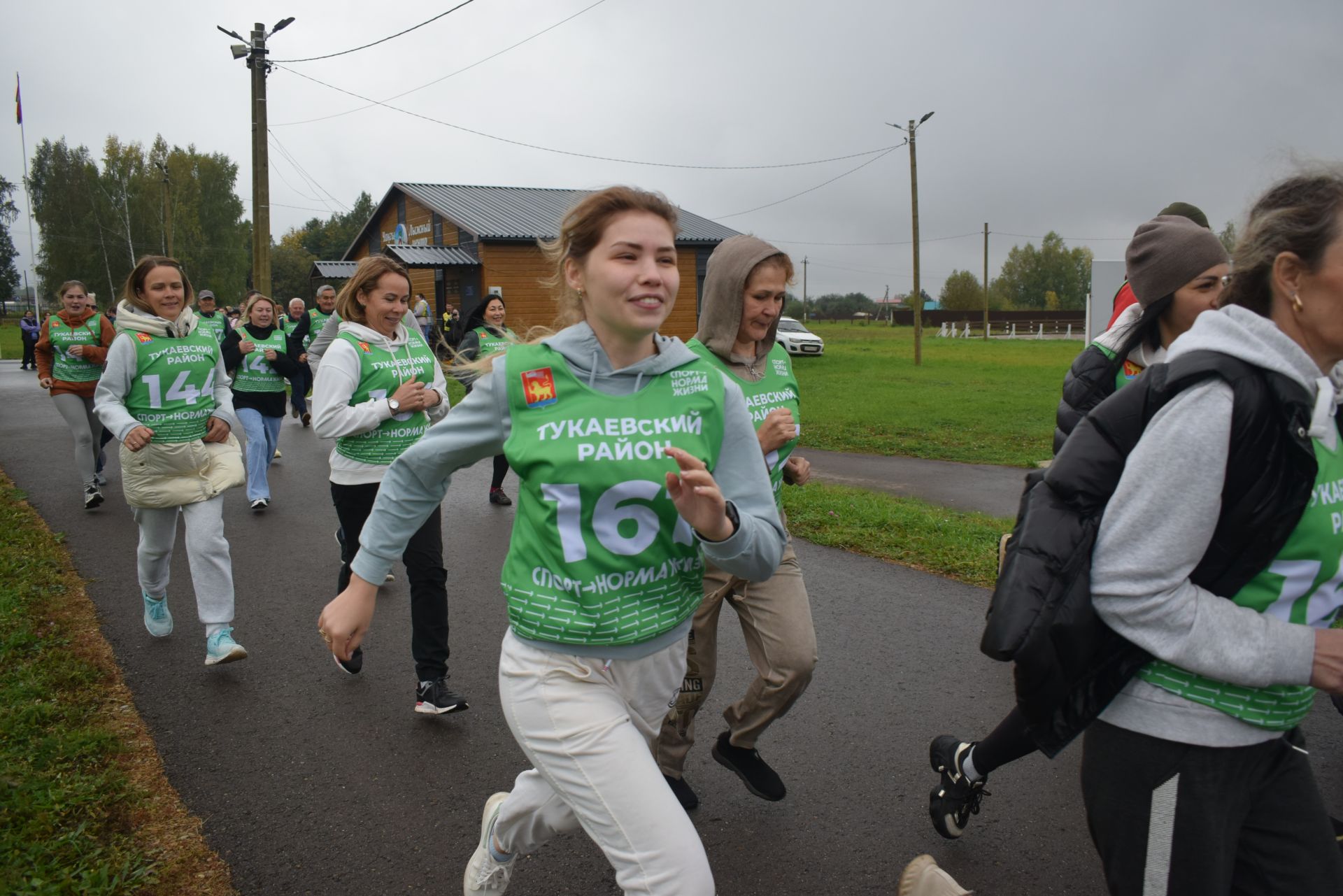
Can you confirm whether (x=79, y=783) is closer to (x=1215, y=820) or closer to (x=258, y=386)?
(x=1215, y=820)

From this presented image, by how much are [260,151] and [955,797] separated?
17908mm

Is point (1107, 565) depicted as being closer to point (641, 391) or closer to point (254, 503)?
point (641, 391)

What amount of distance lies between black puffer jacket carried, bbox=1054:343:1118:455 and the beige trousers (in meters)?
1.11

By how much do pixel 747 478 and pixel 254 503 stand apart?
7.70 m

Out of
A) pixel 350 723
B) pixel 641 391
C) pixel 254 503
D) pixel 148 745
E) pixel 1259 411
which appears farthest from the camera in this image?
pixel 254 503

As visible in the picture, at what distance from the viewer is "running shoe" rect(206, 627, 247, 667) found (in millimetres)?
4855

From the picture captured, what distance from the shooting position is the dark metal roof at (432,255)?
2758 centimetres

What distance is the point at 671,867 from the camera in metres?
1.99

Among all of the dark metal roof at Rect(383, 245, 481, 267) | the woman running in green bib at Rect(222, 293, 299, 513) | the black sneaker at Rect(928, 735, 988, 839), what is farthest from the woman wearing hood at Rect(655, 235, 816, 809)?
the dark metal roof at Rect(383, 245, 481, 267)

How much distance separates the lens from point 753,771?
3.57 meters

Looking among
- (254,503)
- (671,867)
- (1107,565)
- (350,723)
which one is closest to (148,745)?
(350,723)

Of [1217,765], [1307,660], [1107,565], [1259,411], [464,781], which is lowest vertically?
[464,781]

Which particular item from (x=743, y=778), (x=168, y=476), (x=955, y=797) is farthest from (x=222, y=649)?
(x=955, y=797)

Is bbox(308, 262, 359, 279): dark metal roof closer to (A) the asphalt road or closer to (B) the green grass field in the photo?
(B) the green grass field
